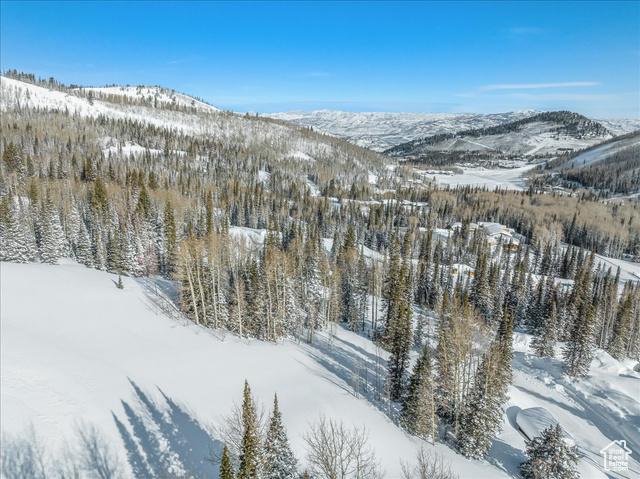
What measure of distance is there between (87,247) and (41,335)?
3315 cm

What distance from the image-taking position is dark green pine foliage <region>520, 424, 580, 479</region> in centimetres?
2334

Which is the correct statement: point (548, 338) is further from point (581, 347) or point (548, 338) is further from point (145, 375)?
point (145, 375)

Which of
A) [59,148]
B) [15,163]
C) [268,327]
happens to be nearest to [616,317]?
[268,327]

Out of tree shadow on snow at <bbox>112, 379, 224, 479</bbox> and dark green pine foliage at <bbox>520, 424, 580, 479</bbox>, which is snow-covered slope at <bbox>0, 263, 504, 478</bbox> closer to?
tree shadow on snow at <bbox>112, 379, 224, 479</bbox>

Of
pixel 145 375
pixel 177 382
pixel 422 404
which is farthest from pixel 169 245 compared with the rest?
pixel 422 404

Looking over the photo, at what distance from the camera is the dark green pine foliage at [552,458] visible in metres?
23.3

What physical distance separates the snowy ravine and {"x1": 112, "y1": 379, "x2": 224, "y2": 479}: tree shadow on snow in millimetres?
93

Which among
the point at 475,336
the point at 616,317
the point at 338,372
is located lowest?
the point at 616,317

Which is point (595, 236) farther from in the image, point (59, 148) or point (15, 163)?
point (59, 148)

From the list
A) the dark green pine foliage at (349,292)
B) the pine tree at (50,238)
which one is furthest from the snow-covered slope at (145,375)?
the pine tree at (50,238)

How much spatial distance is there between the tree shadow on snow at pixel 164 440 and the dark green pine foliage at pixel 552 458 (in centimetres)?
2277

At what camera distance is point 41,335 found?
31.0m

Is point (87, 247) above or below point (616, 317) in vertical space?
above

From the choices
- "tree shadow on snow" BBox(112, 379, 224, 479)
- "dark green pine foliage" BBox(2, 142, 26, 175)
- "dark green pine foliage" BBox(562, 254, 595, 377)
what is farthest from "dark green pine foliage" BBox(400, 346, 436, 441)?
"dark green pine foliage" BBox(2, 142, 26, 175)
